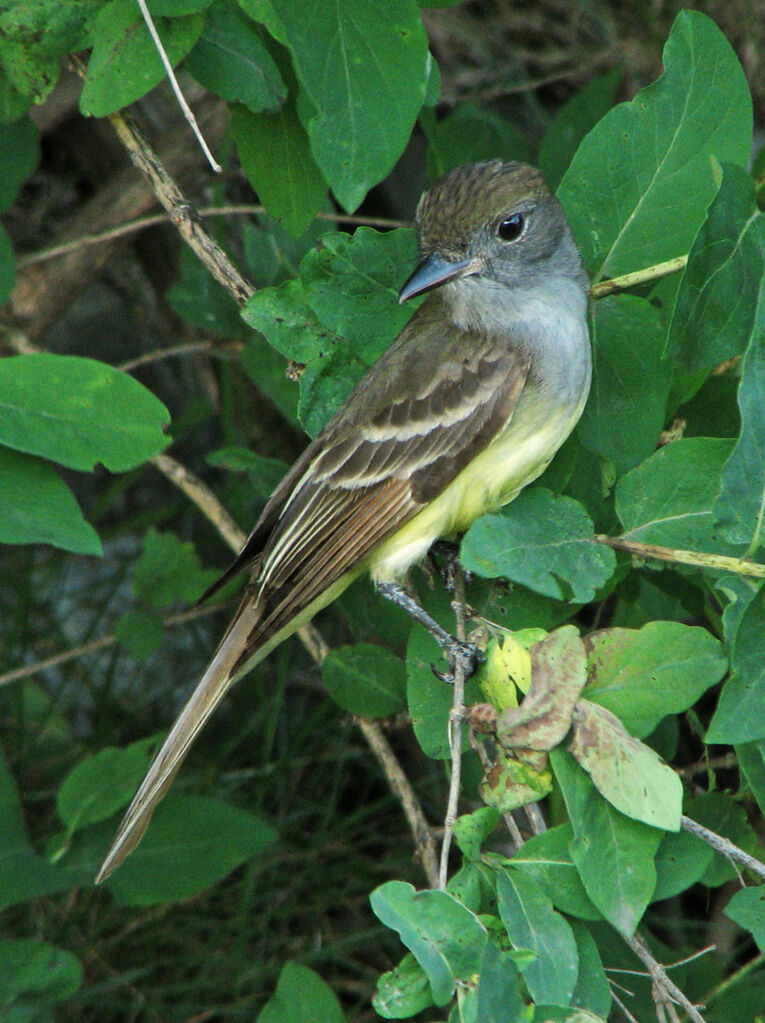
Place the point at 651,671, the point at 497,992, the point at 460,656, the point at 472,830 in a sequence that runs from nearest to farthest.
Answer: the point at 497,992 → the point at 472,830 → the point at 651,671 → the point at 460,656

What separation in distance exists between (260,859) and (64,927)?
0.70 m

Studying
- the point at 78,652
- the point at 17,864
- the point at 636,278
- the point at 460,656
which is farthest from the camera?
the point at 78,652

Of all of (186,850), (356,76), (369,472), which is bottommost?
(186,850)

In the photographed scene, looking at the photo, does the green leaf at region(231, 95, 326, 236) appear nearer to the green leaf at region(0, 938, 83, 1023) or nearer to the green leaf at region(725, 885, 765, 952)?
the green leaf at region(725, 885, 765, 952)

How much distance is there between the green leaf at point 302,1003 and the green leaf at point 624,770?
93cm

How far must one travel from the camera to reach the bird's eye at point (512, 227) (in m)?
2.96

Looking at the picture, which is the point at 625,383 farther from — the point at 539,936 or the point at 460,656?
the point at 539,936

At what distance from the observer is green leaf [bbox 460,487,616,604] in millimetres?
1943

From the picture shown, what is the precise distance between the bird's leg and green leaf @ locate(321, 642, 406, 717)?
142mm

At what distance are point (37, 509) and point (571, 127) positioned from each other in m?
2.20

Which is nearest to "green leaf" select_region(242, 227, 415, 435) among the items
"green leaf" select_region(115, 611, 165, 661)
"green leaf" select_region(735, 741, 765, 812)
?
"green leaf" select_region(115, 611, 165, 661)

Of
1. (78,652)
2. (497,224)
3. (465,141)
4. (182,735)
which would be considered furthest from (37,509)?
(465,141)

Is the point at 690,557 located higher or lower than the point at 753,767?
higher

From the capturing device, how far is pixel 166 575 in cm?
380
